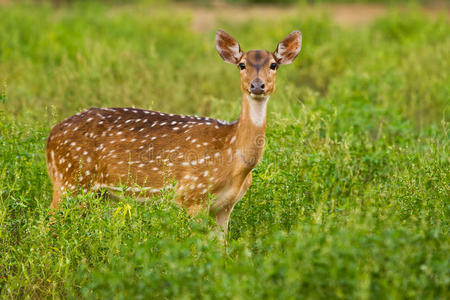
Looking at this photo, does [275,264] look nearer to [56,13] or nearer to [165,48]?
[165,48]

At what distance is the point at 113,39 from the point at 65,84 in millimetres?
4022

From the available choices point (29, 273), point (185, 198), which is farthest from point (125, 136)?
point (29, 273)

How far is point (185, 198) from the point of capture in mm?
5340

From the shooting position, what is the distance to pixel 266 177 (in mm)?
5461

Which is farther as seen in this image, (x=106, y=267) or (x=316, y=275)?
(x=106, y=267)

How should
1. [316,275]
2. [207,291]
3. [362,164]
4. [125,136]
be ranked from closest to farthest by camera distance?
[316,275] < [207,291] < [125,136] < [362,164]

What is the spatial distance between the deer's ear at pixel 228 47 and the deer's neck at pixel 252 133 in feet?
1.77

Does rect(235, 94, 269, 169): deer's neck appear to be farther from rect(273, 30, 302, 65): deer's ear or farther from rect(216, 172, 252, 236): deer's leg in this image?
rect(273, 30, 302, 65): deer's ear

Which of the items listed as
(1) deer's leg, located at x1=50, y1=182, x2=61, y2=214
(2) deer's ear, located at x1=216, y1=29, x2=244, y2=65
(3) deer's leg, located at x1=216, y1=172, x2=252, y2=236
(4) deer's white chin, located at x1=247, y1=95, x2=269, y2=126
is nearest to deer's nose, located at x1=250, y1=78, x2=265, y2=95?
(4) deer's white chin, located at x1=247, y1=95, x2=269, y2=126

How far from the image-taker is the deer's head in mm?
5090

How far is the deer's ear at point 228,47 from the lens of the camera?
5.62m

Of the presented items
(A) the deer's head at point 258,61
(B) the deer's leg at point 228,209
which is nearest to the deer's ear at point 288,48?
(A) the deer's head at point 258,61

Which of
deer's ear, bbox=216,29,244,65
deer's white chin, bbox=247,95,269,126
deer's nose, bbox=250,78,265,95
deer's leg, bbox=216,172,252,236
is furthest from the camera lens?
deer's ear, bbox=216,29,244,65

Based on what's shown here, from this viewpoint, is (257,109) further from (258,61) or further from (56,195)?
(56,195)
